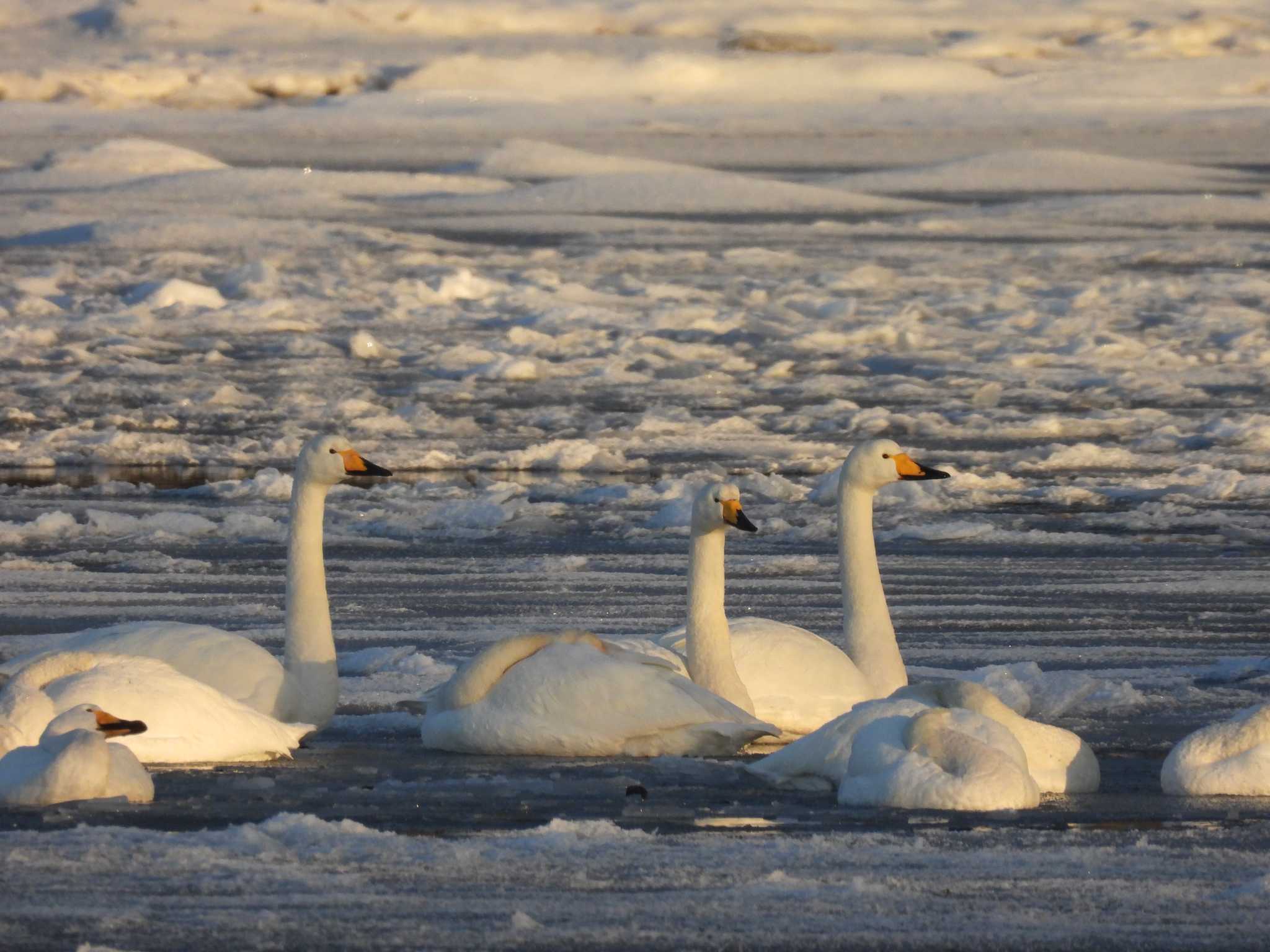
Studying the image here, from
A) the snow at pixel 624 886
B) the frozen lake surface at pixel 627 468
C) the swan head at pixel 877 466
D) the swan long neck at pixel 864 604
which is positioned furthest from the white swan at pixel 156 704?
the swan head at pixel 877 466

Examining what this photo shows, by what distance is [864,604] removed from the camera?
700cm

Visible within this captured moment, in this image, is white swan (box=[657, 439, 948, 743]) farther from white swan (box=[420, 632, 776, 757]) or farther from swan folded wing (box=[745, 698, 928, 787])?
swan folded wing (box=[745, 698, 928, 787])

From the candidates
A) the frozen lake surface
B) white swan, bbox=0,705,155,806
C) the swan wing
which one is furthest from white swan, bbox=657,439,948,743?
white swan, bbox=0,705,155,806

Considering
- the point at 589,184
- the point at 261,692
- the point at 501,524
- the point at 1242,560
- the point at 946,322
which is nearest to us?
the point at 261,692

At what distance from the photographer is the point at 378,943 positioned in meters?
3.79

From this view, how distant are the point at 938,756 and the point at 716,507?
1563 mm

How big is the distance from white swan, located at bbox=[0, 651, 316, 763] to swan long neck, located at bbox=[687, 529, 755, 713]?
4.11 feet

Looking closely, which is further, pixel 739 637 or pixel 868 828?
pixel 739 637

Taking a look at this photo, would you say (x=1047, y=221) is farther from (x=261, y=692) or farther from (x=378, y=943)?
(x=378, y=943)

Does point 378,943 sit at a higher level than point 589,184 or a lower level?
lower

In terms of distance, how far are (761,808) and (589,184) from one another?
21.6 m

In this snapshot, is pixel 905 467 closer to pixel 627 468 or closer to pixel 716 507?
pixel 716 507

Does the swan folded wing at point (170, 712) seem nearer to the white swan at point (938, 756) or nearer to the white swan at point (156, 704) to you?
the white swan at point (156, 704)

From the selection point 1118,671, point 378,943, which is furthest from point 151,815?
point 1118,671
